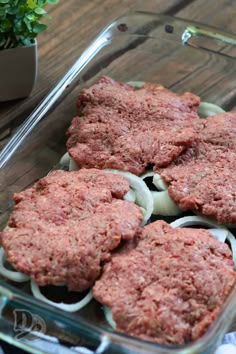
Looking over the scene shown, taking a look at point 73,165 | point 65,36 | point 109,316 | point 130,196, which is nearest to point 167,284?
point 109,316

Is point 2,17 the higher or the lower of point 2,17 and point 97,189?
the higher

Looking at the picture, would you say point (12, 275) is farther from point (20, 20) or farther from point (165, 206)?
point (20, 20)

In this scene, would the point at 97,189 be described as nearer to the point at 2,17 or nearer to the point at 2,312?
the point at 2,312

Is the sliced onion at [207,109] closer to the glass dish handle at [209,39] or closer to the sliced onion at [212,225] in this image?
the glass dish handle at [209,39]

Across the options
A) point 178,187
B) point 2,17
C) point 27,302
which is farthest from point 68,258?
point 2,17

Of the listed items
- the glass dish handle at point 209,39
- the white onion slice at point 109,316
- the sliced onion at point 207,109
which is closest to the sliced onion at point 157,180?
the sliced onion at point 207,109

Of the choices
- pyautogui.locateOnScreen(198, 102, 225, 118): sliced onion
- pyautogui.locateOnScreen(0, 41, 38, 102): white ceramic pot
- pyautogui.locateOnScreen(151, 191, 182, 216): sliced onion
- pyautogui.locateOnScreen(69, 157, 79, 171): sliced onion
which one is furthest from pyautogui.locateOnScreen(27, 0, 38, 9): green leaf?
pyautogui.locateOnScreen(151, 191, 182, 216): sliced onion
